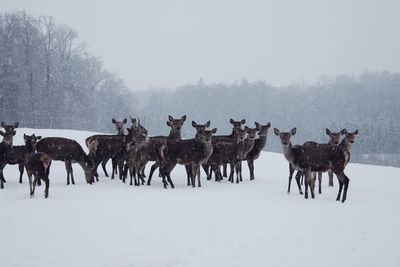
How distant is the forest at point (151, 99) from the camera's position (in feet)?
166

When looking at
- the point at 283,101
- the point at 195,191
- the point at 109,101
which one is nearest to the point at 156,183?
the point at 195,191

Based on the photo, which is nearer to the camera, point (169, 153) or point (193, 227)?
point (193, 227)

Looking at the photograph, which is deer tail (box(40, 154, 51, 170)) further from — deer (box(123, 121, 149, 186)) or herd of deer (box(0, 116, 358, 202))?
deer (box(123, 121, 149, 186))

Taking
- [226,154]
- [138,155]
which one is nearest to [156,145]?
[138,155]

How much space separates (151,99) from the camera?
13625 centimetres

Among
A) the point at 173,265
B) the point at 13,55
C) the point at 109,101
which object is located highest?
the point at 13,55

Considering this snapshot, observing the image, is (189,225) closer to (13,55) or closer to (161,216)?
(161,216)

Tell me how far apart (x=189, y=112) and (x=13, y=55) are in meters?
69.4

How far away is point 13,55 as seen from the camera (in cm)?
5081

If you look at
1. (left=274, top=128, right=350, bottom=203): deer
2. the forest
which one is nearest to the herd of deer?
(left=274, top=128, right=350, bottom=203): deer

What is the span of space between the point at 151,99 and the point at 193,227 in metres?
128

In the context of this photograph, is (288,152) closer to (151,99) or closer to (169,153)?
(169,153)

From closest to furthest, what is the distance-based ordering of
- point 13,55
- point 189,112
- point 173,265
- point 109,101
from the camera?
point 173,265 → point 13,55 → point 109,101 → point 189,112

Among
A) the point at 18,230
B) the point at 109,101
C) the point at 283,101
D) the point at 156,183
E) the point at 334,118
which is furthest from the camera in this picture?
the point at 283,101
